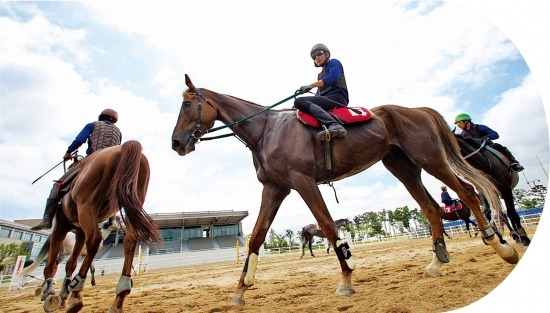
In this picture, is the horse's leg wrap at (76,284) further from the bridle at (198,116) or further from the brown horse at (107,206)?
the bridle at (198,116)

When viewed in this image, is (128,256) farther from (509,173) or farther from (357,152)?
(509,173)

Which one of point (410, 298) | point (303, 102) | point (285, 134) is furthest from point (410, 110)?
point (410, 298)

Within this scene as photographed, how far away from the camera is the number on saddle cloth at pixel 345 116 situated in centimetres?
350

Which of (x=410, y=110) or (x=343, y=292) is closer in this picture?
(x=343, y=292)

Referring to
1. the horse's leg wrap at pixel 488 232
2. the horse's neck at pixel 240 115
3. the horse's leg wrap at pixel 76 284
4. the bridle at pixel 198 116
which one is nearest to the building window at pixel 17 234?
the horse's leg wrap at pixel 76 284

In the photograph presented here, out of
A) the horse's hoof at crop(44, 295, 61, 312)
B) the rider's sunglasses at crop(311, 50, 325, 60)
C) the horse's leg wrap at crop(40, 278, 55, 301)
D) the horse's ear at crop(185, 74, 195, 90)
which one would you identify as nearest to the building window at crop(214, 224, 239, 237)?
the horse's leg wrap at crop(40, 278, 55, 301)

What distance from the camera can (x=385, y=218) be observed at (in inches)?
2409

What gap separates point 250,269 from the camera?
3.23 metres

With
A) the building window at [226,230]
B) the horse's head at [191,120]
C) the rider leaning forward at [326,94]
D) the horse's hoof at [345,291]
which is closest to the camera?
the horse's hoof at [345,291]

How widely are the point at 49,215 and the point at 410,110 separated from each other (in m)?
5.64

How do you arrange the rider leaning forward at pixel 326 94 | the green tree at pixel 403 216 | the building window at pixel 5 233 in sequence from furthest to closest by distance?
the green tree at pixel 403 216 → the building window at pixel 5 233 → the rider leaning forward at pixel 326 94

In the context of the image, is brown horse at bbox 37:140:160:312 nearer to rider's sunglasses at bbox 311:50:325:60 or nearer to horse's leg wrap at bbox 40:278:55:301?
horse's leg wrap at bbox 40:278:55:301

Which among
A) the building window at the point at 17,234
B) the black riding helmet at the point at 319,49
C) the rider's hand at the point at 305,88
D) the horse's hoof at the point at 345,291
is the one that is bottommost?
the horse's hoof at the point at 345,291

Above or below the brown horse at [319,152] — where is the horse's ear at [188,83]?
above
